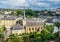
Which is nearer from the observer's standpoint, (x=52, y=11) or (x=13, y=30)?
(x=13, y=30)

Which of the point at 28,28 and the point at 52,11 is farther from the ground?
the point at 28,28

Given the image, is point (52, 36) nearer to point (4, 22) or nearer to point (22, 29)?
point (22, 29)

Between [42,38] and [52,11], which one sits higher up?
[42,38]

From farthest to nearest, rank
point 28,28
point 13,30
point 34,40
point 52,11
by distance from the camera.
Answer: point 52,11
point 28,28
point 13,30
point 34,40

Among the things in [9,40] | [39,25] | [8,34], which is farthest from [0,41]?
[39,25]

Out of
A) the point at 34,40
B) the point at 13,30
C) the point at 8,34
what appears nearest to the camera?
the point at 34,40

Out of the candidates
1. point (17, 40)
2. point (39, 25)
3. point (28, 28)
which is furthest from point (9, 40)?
point (39, 25)

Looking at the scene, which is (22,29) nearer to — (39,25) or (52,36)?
(39,25)

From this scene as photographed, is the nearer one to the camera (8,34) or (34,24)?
(8,34)

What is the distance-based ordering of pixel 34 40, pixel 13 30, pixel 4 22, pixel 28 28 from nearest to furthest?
pixel 34 40 → pixel 13 30 → pixel 28 28 → pixel 4 22
